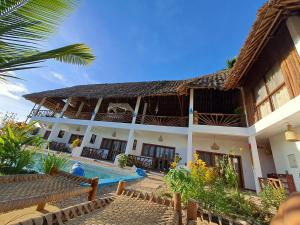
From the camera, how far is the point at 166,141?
38.2 feet

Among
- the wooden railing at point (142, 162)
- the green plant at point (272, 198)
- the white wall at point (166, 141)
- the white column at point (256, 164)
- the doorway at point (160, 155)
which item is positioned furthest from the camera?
the doorway at point (160, 155)

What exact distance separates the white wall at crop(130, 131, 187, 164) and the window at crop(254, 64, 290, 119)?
5042 millimetres

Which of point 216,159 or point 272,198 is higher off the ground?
point 216,159

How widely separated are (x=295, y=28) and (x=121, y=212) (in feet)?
20.0

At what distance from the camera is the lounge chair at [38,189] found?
1953 mm

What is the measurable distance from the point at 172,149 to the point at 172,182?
7.34m

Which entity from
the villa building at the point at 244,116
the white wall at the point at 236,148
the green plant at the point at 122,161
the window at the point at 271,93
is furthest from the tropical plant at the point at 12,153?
the white wall at the point at 236,148

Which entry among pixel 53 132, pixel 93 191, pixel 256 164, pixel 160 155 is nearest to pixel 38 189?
pixel 93 191

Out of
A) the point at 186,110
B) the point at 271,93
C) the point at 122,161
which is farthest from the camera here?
the point at 186,110

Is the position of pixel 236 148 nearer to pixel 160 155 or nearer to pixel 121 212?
pixel 160 155

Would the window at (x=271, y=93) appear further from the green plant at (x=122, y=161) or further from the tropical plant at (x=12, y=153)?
the tropical plant at (x=12, y=153)

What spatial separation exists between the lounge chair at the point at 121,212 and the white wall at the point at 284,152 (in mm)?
5744

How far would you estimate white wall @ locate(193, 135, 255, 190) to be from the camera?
852cm

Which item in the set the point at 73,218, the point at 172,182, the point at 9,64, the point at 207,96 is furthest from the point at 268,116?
the point at 9,64
